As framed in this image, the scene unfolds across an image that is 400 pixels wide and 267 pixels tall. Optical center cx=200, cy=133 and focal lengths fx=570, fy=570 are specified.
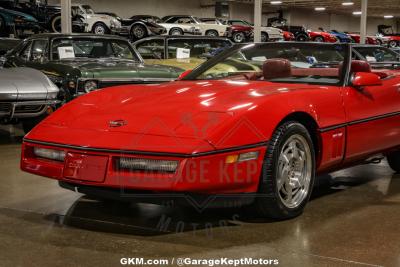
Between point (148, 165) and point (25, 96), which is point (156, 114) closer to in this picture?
point (148, 165)

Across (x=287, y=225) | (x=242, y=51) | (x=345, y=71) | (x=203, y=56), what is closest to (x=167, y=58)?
(x=203, y=56)

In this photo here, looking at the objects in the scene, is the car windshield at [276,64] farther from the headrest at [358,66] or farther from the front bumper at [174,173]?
the front bumper at [174,173]

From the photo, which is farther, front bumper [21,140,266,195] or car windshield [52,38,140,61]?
car windshield [52,38,140,61]

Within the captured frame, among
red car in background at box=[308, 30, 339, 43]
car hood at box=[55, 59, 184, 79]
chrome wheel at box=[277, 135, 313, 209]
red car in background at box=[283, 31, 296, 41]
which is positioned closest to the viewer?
chrome wheel at box=[277, 135, 313, 209]

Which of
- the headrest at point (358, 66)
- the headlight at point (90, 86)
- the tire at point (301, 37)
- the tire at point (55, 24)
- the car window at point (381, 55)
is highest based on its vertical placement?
the tire at point (55, 24)

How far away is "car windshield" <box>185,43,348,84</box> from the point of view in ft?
14.2

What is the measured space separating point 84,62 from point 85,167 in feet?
16.2

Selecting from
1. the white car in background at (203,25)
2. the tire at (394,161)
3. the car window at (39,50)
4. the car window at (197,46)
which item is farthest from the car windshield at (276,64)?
the white car in background at (203,25)

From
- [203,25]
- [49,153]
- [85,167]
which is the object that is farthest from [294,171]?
[203,25]

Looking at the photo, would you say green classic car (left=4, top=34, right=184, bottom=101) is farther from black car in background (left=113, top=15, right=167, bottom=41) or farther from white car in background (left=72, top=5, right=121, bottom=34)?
black car in background (left=113, top=15, right=167, bottom=41)

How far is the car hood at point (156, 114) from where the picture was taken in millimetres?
3205

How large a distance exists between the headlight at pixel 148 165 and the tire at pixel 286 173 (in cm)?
60

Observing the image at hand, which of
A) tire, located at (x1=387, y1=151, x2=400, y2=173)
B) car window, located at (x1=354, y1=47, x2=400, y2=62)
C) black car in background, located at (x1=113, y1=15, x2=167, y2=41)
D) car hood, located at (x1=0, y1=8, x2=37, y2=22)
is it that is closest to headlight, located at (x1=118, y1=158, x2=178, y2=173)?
tire, located at (x1=387, y1=151, x2=400, y2=173)

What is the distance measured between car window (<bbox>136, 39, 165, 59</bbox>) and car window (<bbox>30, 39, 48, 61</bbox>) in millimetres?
2941
